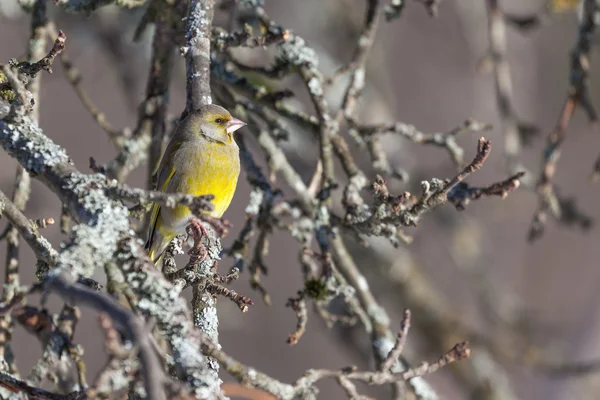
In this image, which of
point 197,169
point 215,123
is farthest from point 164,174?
point 215,123

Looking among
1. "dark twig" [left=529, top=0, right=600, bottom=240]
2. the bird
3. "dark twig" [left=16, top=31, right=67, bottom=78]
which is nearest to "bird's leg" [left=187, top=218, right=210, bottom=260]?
the bird

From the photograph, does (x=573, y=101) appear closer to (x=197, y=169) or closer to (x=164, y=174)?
(x=197, y=169)

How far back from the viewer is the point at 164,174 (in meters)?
3.46

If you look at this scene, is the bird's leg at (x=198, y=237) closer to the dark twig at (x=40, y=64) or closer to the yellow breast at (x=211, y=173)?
the yellow breast at (x=211, y=173)

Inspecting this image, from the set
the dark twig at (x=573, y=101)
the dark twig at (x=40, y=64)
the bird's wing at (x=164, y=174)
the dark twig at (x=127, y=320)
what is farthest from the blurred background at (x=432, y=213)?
the dark twig at (x=127, y=320)

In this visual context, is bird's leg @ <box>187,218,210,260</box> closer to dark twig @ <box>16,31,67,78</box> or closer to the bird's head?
the bird's head

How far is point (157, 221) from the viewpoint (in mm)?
3502

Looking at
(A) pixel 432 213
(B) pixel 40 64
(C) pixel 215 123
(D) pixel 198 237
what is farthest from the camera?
(A) pixel 432 213

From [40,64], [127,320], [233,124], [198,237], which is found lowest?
[127,320]

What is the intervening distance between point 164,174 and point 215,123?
14.4 inches

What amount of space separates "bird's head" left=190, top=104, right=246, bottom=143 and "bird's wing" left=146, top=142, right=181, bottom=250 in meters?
0.19

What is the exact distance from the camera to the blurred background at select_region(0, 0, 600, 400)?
5.91 metres

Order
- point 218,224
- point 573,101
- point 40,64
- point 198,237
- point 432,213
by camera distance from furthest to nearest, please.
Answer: point 432,213 → point 573,101 → point 198,237 → point 40,64 → point 218,224

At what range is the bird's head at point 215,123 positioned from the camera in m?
2.96
